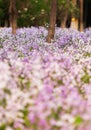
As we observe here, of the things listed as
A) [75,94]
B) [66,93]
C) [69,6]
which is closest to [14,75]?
[66,93]

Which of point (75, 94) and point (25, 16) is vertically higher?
point (25, 16)

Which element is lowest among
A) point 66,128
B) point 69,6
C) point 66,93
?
point 66,128

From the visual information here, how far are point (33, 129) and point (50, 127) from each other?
23 centimetres

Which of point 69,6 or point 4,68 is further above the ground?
point 69,6

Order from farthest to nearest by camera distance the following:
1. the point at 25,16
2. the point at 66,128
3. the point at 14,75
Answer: the point at 25,16
the point at 14,75
the point at 66,128

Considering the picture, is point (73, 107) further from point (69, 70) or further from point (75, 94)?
point (69, 70)

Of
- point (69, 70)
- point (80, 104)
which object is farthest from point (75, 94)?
point (69, 70)

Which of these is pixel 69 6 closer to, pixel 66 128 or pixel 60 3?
pixel 60 3

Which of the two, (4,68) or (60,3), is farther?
(60,3)

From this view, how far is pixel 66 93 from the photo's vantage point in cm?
524

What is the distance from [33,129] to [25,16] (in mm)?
37539

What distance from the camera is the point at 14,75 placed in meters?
6.45

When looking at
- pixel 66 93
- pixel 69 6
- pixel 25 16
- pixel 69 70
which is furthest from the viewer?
pixel 25 16

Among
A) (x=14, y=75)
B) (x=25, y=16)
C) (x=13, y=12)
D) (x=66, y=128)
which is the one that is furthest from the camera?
(x=25, y=16)
